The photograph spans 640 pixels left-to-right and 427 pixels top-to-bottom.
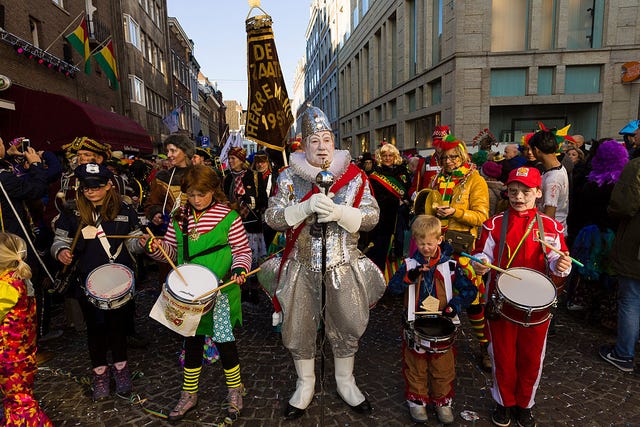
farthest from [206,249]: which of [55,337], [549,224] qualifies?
[55,337]

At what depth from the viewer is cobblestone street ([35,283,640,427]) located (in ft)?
9.59

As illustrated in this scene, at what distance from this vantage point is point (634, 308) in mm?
3430

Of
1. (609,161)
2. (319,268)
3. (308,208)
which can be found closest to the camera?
(308,208)

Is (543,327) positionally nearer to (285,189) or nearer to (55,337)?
(285,189)

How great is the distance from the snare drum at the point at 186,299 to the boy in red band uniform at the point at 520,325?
194 cm

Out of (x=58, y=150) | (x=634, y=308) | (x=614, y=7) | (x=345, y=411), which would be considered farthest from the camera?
(x=614, y=7)

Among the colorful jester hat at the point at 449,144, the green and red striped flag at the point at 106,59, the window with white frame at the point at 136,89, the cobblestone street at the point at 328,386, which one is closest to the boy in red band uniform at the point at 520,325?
the cobblestone street at the point at 328,386

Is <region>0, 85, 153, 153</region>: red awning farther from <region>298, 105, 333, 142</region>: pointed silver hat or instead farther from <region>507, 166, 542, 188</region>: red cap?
<region>507, 166, 542, 188</region>: red cap

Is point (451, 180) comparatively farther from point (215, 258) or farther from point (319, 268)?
point (215, 258)

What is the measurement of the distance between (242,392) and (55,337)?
9.20 feet

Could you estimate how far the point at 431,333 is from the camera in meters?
2.71

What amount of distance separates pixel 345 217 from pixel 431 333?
1043 mm

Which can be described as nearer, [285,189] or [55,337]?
[285,189]

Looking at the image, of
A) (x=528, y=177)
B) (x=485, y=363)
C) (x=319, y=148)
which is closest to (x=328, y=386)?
(x=485, y=363)
